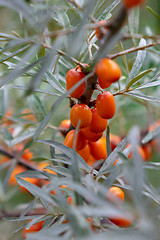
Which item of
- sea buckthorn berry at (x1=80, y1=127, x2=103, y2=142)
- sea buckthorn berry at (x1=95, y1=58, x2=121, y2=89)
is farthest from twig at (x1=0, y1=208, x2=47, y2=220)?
sea buckthorn berry at (x1=95, y1=58, x2=121, y2=89)

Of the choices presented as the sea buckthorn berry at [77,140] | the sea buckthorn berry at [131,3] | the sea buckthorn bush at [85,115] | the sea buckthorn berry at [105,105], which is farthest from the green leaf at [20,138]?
the sea buckthorn berry at [131,3]

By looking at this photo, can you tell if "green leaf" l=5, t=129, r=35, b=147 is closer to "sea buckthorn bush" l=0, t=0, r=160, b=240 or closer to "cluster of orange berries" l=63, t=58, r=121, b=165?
"sea buckthorn bush" l=0, t=0, r=160, b=240

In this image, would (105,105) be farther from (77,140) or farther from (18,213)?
(18,213)

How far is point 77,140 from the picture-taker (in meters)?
0.56

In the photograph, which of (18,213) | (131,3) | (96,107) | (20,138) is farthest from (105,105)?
(18,213)

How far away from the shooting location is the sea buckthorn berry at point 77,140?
529mm

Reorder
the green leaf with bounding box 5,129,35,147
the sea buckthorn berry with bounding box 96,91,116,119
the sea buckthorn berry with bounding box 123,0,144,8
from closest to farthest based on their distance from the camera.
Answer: the sea buckthorn berry with bounding box 123,0,144,8 → the sea buckthorn berry with bounding box 96,91,116,119 → the green leaf with bounding box 5,129,35,147

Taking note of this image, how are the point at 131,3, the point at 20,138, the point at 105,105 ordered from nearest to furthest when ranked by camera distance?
the point at 131,3
the point at 105,105
the point at 20,138

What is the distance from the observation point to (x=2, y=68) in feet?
2.36

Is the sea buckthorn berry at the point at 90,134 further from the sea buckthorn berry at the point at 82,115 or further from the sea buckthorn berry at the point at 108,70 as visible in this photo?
the sea buckthorn berry at the point at 108,70

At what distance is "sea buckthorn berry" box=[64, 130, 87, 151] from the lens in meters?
0.53

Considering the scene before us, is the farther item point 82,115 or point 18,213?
point 18,213

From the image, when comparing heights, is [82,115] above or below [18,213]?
→ above

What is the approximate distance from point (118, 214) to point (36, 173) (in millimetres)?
343
